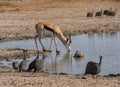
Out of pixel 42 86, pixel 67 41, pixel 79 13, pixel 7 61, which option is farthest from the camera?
pixel 79 13

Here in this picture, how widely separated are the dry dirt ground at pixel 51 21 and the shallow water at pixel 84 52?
124 centimetres

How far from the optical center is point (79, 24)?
30516 mm

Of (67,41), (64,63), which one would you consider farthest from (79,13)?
(64,63)

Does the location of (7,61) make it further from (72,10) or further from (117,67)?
(72,10)

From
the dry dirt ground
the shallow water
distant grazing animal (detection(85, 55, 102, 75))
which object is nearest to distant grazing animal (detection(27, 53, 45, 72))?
the dry dirt ground

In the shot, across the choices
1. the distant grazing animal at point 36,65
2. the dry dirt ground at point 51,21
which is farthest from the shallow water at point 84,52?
the distant grazing animal at point 36,65

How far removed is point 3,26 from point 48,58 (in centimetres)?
1019

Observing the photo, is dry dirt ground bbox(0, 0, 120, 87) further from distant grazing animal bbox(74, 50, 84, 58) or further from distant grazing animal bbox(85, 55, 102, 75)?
distant grazing animal bbox(74, 50, 84, 58)

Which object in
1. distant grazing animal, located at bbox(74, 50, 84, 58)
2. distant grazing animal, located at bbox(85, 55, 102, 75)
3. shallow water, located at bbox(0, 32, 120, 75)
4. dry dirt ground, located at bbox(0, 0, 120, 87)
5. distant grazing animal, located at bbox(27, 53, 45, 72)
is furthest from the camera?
distant grazing animal, located at bbox(74, 50, 84, 58)

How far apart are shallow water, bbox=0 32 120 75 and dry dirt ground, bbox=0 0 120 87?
4.08 ft

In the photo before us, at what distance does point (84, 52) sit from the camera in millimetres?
20656

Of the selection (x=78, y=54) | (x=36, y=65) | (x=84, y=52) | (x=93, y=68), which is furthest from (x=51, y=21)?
(x=93, y=68)

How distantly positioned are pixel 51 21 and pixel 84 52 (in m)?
11.7

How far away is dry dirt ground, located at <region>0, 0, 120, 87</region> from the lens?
13.1m
